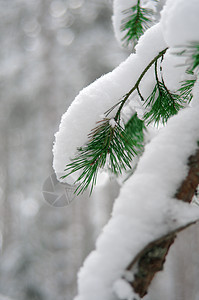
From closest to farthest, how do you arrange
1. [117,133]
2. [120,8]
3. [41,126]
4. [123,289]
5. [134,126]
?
1. [123,289]
2. [117,133]
3. [134,126]
4. [120,8]
5. [41,126]

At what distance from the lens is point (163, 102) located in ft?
→ 2.50

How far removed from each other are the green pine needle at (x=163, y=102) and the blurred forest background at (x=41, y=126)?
716 centimetres

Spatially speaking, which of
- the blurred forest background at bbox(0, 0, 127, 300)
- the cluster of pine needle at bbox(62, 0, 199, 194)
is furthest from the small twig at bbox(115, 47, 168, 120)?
the blurred forest background at bbox(0, 0, 127, 300)

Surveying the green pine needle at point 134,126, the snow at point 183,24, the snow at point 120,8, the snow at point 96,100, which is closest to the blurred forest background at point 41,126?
the snow at point 120,8

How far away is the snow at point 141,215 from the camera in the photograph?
16.9 inches

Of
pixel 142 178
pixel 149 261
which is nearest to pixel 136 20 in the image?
pixel 142 178

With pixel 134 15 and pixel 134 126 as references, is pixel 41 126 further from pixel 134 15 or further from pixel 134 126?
pixel 134 126

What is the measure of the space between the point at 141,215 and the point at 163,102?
412 mm

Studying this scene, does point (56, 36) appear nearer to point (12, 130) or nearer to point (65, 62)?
point (65, 62)

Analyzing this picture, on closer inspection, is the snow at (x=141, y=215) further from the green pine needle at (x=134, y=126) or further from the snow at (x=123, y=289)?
the green pine needle at (x=134, y=126)

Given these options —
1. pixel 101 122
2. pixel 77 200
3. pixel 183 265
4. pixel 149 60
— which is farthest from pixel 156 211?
pixel 77 200

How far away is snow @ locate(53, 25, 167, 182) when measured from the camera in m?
0.69

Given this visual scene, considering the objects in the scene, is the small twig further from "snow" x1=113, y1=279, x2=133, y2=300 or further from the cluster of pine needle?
"snow" x1=113, y1=279, x2=133, y2=300

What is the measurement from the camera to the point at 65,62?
786 cm
